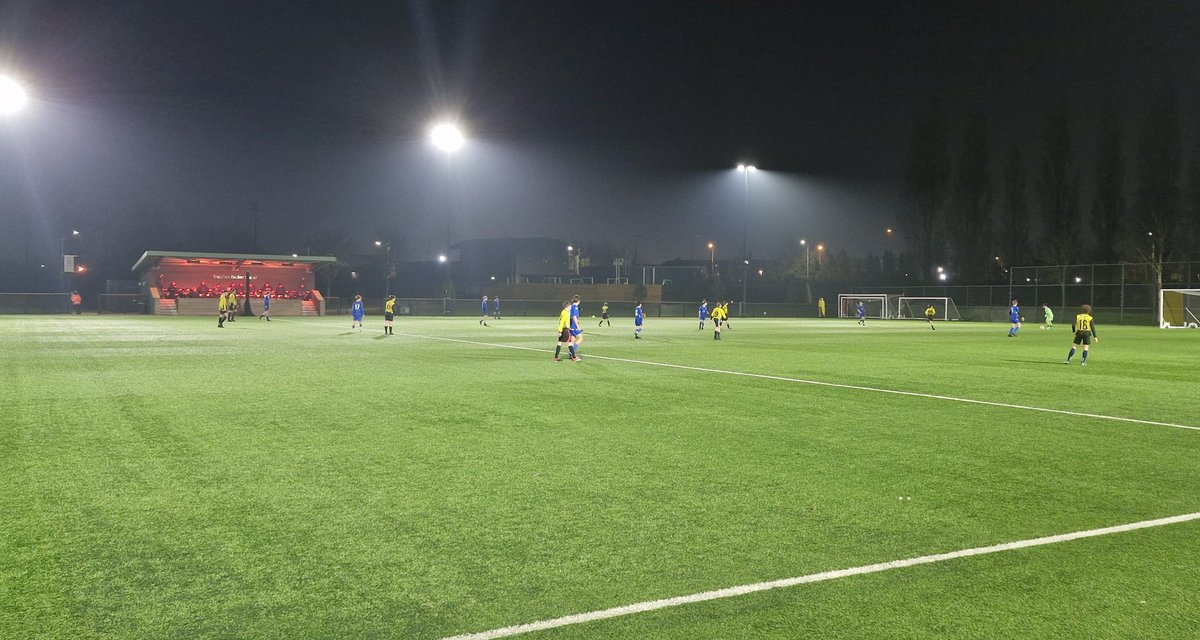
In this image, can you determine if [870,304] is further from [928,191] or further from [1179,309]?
[1179,309]

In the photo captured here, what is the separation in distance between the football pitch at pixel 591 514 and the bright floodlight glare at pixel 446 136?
27723 mm

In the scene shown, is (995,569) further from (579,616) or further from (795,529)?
(579,616)

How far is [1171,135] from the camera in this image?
6506cm

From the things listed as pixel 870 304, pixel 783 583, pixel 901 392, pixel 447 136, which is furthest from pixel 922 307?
pixel 783 583

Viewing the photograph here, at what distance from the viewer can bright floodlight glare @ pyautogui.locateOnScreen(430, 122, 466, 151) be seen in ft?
125

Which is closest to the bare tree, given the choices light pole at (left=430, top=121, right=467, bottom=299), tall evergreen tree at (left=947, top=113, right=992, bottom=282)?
tall evergreen tree at (left=947, top=113, right=992, bottom=282)

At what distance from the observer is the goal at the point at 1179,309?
157ft

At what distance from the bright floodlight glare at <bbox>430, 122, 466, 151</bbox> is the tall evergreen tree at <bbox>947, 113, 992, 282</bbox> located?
2185 inches

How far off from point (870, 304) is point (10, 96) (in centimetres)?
6744

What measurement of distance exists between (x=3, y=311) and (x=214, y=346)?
54.1 m

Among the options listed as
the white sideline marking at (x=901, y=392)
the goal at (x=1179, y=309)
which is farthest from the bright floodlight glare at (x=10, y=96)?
the goal at (x=1179, y=309)

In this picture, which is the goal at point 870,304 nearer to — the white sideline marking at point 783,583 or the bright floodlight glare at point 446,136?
the bright floodlight glare at point 446,136

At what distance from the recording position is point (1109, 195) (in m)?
69.5

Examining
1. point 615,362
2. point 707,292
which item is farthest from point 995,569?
point 707,292
